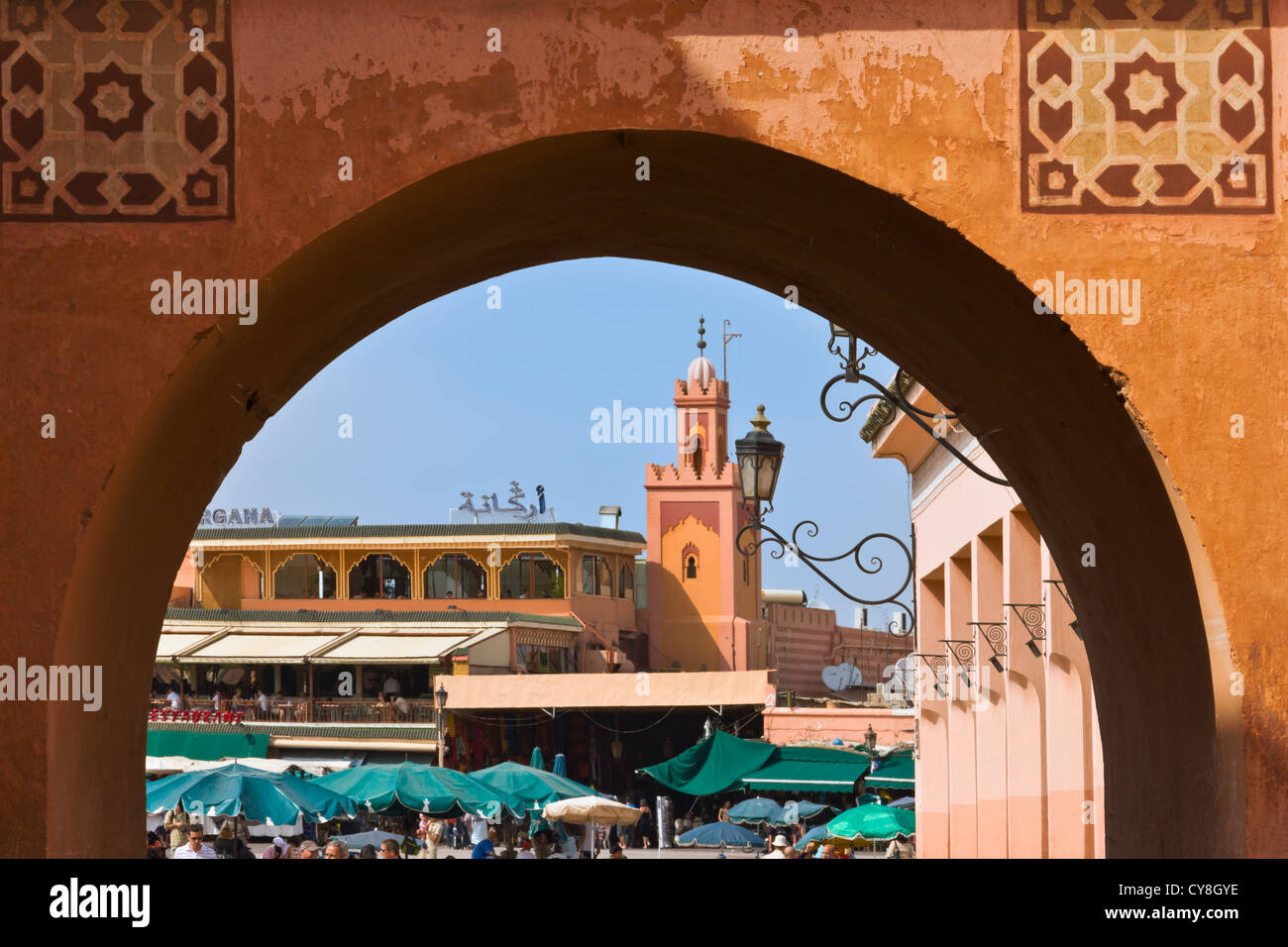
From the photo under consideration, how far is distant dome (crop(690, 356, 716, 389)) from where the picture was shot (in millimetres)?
58312

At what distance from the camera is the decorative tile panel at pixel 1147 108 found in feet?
16.4

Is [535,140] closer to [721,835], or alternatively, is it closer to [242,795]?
[242,795]

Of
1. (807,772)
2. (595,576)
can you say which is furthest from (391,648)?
(807,772)

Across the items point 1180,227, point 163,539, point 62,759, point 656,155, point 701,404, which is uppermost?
point 701,404

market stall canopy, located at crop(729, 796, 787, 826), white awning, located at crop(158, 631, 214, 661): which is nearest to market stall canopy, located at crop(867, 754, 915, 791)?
market stall canopy, located at crop(729, 796, 787, 826)

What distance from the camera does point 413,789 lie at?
2094 centimetres

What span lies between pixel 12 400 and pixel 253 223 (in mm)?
892

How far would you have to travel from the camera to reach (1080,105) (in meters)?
5.02

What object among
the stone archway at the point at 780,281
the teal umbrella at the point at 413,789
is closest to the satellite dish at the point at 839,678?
the teal umbrella at the point at 413,789

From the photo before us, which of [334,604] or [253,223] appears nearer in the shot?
[253,223]

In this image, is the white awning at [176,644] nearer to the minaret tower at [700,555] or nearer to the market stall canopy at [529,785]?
the minaret tower at [700,555]

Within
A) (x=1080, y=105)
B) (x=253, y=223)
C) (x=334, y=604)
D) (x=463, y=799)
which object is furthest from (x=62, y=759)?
(x=334, y=604)

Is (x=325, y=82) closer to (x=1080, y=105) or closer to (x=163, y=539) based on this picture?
(x=163, y=539)

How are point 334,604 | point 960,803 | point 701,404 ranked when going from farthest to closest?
point 701,404
point 334,604
point 960,803
